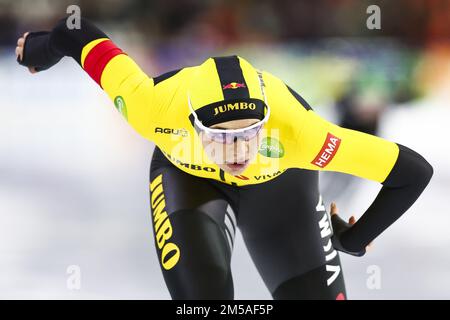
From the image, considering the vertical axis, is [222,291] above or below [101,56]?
below

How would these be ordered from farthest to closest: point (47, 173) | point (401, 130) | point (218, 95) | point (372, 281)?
point (401, 130)
point (47, 173)
point (372, 281)
point (218, 95)

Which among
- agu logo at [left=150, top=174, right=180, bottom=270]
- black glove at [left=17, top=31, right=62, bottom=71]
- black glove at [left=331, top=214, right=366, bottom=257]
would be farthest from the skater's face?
black glove at [left=17, top=31, right=62, bottom=71]

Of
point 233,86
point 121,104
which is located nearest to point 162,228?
point 121,104

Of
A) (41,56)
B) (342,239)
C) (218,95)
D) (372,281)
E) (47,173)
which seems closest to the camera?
(218,95)

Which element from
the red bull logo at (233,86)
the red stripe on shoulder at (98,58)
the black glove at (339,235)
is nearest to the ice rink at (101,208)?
the black glove at (339,235)

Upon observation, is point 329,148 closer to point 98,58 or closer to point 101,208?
point 98,58

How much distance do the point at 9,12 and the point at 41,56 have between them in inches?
120

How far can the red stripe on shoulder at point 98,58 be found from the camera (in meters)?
2.74

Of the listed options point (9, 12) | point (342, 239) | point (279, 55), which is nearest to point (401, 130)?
point (279, 55)

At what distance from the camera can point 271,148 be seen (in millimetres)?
2506

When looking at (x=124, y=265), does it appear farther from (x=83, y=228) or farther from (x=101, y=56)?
(x=101, y=56)

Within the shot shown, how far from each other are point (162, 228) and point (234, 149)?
1.60 feet

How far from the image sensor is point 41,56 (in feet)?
9.92

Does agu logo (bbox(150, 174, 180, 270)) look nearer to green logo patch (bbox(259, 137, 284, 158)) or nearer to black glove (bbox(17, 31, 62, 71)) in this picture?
green logo patch (bbox(259, 137, 284, 158))
